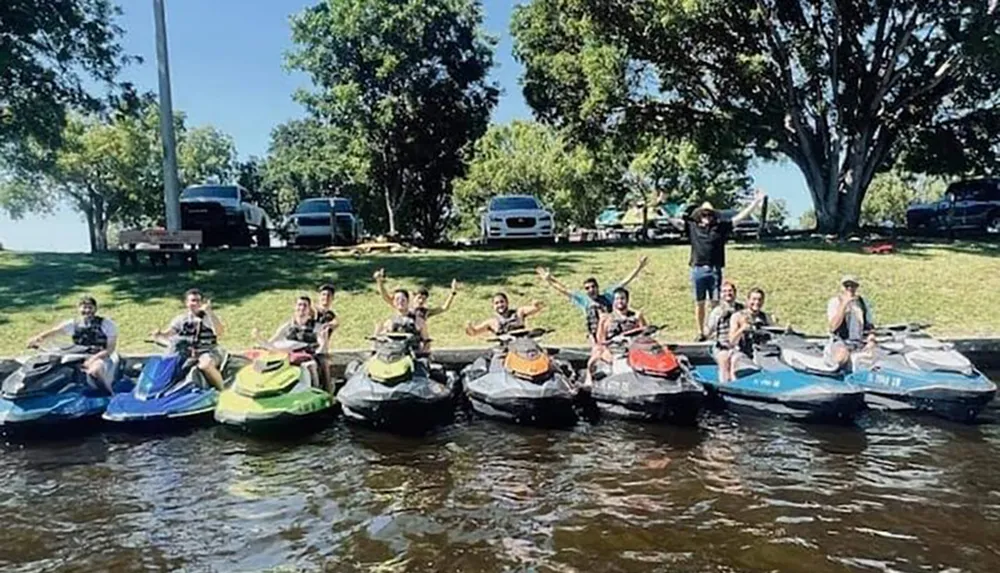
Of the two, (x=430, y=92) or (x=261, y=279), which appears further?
(x=430, y=92)

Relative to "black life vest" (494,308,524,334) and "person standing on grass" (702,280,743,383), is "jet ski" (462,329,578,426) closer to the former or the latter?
"black life vest" (494,308,524,334)

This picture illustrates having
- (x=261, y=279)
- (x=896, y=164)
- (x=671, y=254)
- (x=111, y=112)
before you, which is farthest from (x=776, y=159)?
(x=111, y=112)

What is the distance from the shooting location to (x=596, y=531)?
18.1 ft

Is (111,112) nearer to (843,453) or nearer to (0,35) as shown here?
(0,35)

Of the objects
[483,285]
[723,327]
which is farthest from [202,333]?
[483,285]

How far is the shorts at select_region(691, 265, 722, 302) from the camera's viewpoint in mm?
12109

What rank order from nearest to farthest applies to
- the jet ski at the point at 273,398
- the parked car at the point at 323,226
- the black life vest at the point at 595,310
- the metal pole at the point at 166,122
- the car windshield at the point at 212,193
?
the jet ski at the point at 273,398
the black life vest at the point at 595,310
the metal pole at the point at 166,122
the parked car at the point at 323,226
the car windshield at the point at 212,193

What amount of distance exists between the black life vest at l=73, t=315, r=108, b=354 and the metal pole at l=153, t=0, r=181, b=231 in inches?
354

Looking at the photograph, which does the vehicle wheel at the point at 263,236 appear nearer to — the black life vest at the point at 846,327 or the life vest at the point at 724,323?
the life vest at the point at 724,323

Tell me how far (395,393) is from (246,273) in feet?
30.7

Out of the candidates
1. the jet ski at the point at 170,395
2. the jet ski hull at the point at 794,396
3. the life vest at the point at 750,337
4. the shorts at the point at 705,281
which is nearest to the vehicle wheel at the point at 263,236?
the shorts at the point at 705,281

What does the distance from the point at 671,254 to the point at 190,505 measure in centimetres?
1365

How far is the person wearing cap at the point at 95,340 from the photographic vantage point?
874 cm

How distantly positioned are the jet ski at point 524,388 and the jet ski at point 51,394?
Answer: 12.9 ft
